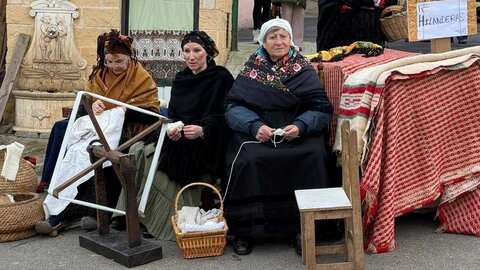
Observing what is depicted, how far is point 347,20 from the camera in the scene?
6164 millimetres

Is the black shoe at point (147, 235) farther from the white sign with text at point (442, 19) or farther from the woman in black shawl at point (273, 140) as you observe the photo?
the white sign with text at point (442, 19)

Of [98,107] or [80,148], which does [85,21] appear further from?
[80,148]

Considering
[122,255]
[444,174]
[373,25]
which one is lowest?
[122,255]

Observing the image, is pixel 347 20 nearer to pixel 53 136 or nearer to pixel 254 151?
pixel 254 151

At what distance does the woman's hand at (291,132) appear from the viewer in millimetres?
4371

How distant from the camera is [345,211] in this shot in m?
3.75

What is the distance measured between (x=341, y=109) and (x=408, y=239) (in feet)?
3.05

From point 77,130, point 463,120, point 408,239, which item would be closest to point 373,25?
point 463,120

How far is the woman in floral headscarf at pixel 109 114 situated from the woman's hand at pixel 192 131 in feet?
1.70

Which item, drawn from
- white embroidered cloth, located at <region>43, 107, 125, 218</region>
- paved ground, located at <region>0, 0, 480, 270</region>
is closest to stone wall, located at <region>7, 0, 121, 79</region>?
white embroidered cloth, located at <region>43, 107, 125, 218</region>

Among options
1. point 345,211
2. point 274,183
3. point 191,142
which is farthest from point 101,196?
point 345,211

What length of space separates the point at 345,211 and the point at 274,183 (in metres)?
0.70

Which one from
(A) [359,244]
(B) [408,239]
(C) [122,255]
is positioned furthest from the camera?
(B) [408,239]

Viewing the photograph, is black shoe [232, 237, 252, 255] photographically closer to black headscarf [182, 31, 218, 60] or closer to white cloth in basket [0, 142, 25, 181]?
black headscarf [182, 31, 218, 60]
